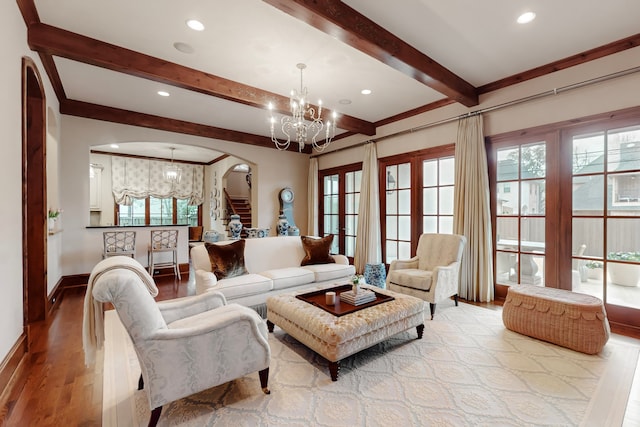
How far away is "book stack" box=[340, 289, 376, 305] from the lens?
8.43ft

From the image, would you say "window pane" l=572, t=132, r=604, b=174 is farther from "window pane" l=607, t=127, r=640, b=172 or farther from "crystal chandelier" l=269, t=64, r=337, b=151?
"crystal chandelier" l=269, t=64, r=337, b=151

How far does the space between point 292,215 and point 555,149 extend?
16.5ft

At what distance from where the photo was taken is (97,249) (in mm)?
4957

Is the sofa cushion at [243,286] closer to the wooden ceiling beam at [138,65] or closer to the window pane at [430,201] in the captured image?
the wooden ceiling beam at [138,65]

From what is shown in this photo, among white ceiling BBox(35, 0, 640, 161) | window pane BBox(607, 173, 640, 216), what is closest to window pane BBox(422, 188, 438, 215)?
white ceiling BBox(35, 0, 640, 161)

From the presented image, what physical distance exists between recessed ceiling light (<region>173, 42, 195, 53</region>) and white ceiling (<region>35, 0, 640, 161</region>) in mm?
51

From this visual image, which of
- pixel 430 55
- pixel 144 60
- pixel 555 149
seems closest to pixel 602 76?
pixel 555 149

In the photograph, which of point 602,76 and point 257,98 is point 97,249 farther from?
point 602,76

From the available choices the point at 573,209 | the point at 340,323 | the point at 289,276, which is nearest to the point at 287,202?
the point at 289,276

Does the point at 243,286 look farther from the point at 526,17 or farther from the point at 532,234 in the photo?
the point at 526,17

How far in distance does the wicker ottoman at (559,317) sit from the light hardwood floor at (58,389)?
1.13ft

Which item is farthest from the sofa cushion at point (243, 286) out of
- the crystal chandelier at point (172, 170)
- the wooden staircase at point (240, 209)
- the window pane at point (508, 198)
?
the crystal chandelier at point (172, 170)

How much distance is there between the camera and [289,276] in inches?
141

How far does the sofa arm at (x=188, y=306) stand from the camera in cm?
213
